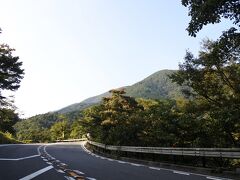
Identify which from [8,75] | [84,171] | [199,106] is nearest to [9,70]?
[8,75]

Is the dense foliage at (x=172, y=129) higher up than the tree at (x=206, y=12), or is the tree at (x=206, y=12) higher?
the tree at (x=206, y=12)

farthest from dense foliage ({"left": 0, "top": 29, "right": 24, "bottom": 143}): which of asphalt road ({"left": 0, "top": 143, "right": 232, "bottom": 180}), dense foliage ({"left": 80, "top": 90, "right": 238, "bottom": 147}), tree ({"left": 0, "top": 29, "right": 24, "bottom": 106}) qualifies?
asphalt road ({"left": 0, "top": 143, "right": 232, "bottom": 180})

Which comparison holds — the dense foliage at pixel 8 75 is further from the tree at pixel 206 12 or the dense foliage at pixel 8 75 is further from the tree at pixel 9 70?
the tree at pixel 206 12

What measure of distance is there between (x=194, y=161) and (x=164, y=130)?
5.38 m

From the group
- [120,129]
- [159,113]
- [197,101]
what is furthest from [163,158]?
[197,101]

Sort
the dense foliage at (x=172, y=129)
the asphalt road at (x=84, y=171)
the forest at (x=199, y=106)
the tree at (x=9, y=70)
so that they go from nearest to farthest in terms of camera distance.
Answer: the asphalt road at (x=84, y=171) → the forest at (x=199, y=106) → the dense foliage at (x=172, y=129) → the tree at (x=9, y=70)

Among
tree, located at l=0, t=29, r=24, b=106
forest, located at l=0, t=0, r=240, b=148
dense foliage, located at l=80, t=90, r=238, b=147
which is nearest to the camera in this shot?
forest, located at l=0, t=0, r=240, b=148

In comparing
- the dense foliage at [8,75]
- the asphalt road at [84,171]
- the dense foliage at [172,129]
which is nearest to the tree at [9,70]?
the dense foliage at [8,75]

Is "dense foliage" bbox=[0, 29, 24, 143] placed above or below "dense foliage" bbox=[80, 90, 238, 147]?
above

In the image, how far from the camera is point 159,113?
28.2 m

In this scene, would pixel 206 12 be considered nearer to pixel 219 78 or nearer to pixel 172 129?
pixel 172 129

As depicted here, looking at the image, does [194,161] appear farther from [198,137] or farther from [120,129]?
[120,129]

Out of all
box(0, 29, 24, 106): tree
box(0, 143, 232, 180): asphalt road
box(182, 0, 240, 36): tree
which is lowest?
box(0, 143, 232, 180): asphalt road

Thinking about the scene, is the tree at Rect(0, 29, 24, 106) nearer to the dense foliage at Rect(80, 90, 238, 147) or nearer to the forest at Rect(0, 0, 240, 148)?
the forest at Rect(0, 0, 240, 148)
